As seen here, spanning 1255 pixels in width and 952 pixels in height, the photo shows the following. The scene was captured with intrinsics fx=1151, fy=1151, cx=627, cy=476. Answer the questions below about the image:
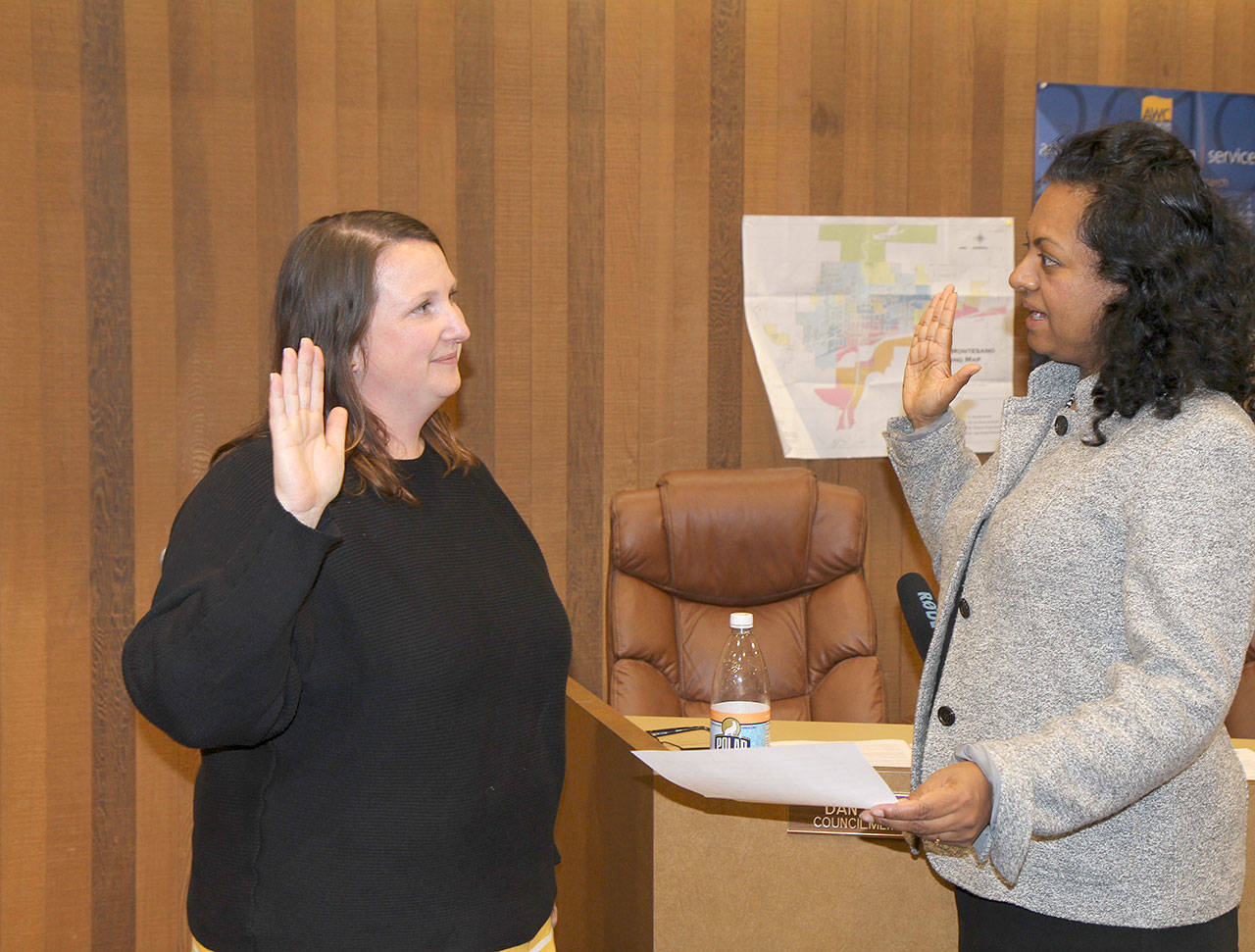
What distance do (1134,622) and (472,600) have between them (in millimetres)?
783

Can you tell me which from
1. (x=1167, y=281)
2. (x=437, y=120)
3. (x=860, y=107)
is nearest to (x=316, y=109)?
(x=437, y=120)

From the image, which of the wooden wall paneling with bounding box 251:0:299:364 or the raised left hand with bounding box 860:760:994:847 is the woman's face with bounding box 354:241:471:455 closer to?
the raised left hand with bounding box 860:760:994:847

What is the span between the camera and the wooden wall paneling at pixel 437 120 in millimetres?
3127

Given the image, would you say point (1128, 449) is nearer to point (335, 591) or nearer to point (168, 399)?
point (335, 591)

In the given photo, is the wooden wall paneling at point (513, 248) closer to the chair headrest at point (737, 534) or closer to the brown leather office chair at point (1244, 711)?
the chair headrest at point (737, 534)

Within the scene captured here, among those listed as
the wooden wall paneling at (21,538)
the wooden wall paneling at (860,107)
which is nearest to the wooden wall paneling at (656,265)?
the wooden wall paneling at (860,107)

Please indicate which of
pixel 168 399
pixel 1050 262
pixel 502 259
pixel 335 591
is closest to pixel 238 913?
pixel 335 591

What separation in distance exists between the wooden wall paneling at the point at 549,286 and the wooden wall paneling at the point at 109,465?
1.06 meters

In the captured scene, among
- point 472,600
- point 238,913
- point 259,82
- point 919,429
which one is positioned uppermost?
point 259,82

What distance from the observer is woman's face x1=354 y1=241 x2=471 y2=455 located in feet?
5.12

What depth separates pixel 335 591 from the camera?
1381 millimetres

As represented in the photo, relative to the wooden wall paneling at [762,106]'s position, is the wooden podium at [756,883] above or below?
below

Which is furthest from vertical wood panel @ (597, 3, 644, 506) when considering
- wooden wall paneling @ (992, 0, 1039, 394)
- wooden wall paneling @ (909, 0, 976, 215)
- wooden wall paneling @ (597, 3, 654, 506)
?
wooden wall paneling @ (992, 0, 1039, 394)

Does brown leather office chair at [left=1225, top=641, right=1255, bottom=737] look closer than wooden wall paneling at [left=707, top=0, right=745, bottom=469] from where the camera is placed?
Yes
